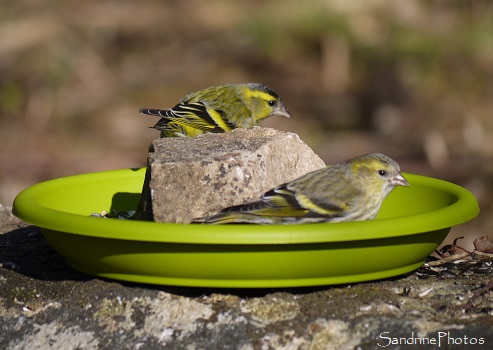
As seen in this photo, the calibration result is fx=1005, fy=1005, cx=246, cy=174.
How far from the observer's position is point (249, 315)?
4.08 metres

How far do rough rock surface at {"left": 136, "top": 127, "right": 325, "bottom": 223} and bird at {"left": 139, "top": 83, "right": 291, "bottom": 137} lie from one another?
157 centimetres

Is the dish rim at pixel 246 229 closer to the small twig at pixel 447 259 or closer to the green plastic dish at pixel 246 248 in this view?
the green plastic dish at pixel 246 248

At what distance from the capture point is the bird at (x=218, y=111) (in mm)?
6359

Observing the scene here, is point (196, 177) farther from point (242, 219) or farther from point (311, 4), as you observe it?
point (311, 4)

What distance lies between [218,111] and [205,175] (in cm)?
211

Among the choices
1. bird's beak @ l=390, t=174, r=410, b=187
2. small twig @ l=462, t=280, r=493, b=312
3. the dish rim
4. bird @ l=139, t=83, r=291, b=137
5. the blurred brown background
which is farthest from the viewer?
the blurred brown background

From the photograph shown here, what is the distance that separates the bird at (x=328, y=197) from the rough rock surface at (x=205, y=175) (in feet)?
0.39

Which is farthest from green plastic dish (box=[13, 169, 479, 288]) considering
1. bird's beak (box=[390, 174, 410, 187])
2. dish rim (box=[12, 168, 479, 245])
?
bird's beak (box=[390, 174, 410, 187])

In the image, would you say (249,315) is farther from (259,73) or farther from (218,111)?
(259,73)

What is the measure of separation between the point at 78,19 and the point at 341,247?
8.93m

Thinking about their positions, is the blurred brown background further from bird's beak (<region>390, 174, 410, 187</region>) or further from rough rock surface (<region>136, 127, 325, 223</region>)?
rough rock surface (<region>136, 127, 325, 223</region>)

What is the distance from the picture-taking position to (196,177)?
439 centimetres

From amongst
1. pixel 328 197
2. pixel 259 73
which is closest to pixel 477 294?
pixel 328 197

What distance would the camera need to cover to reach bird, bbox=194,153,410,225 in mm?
4328
